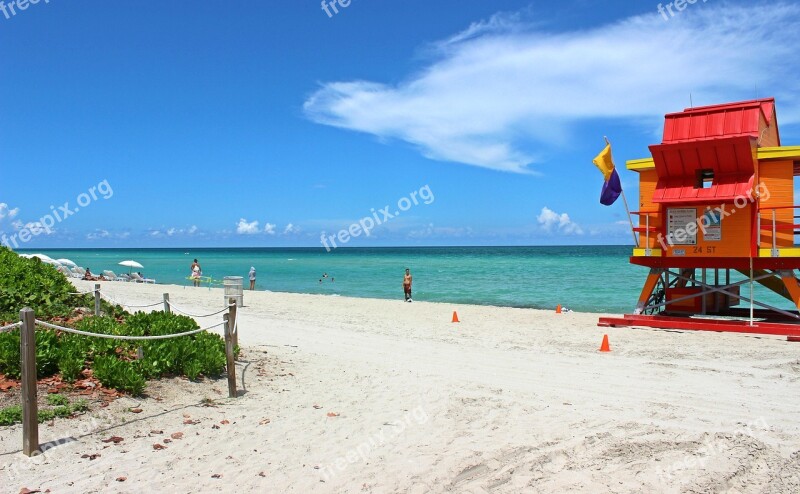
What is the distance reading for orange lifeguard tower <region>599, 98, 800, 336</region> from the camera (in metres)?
15.3

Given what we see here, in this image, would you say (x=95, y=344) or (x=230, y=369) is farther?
(x=95, y=344)

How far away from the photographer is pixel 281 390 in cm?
916

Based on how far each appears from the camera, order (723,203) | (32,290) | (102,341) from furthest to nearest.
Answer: (723,203) < (32,290) < (102,341)

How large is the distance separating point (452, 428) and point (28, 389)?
15.1 ft

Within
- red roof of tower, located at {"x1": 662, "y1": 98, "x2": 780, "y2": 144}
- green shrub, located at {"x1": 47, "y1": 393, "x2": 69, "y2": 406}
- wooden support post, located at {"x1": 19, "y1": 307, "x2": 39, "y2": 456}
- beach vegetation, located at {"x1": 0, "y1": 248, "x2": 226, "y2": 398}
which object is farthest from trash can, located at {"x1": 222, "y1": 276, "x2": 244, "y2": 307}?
wooden support post, located at {"x1": 19, "y1": 307, "x2": 39, "y2": 456}

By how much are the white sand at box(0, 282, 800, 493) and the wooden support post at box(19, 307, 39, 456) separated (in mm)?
188

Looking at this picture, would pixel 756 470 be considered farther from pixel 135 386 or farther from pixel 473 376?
pixel 135 386
